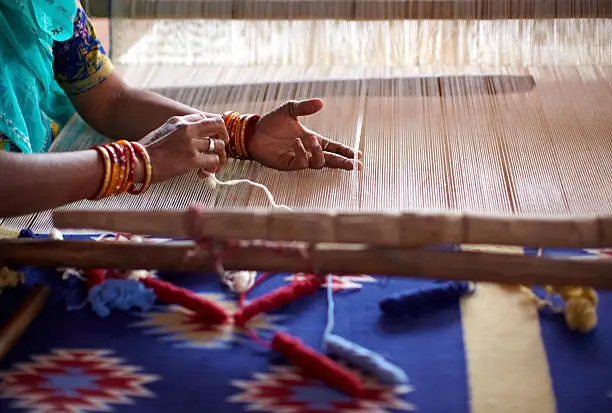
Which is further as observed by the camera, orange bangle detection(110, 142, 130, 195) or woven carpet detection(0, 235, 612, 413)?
orange bangle detection(110, 142, 130, 195)

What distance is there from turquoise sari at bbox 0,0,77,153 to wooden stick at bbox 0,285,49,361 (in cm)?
33

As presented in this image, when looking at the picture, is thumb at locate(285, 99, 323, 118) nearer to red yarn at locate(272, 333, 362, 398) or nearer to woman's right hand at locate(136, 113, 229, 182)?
woman's right hand at locate(136, 113, 229, 182)

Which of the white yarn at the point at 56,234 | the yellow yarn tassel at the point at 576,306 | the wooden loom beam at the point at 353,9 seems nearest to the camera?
the yellow yarn tassel at the point at 576,306

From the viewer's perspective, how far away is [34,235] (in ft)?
4.52

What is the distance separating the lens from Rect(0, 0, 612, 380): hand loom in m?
0.98

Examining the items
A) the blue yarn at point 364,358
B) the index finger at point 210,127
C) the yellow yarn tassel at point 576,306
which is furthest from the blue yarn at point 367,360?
the index finger at point 210,127

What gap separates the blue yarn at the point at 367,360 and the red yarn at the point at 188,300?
174 mm

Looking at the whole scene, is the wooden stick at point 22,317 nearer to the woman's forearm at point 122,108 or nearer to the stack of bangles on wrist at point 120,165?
the stack of bangles on wrist at point 120,165

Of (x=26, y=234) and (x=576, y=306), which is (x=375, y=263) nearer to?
(x=576, y=306)

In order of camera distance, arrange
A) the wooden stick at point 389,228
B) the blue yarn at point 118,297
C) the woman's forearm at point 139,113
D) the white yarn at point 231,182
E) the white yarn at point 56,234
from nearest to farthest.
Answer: the wooden stick at point 389,228
the blue yarn at point 118,297
the white yarn at point 56,234
the white yarn at point 231,182
the woman's forearm at point 139,113

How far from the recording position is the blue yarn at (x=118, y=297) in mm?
1206

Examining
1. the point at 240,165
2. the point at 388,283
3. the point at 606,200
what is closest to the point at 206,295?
the point at 388,283

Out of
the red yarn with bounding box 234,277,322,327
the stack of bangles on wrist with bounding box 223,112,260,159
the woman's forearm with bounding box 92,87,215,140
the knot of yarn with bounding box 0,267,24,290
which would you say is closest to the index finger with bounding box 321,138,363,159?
the stack of bangles on wrist with bounding box 223,112,260,159

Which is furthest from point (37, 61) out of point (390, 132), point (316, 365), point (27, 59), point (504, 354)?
point (504, 354)
